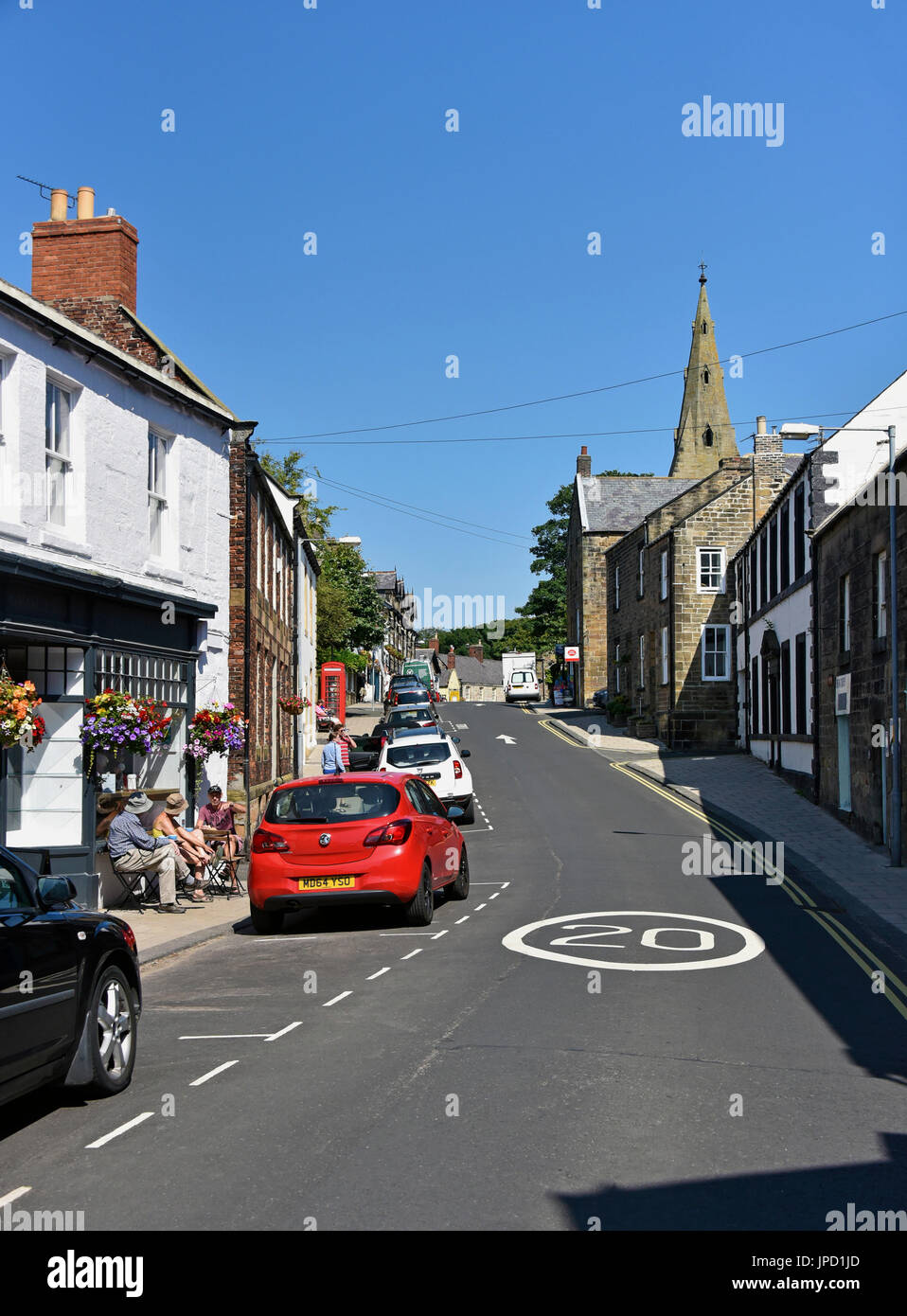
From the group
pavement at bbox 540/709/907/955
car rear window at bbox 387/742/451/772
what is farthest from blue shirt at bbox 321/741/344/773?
pavement at bbox 540/709/907/955

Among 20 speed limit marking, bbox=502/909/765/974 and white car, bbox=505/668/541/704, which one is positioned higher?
white car, bbox=505/668/541/704

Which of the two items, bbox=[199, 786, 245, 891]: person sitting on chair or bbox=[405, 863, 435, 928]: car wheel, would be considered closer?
bbox=[405, 863, 435, 928]: car wheel

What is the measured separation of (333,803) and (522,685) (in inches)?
2560

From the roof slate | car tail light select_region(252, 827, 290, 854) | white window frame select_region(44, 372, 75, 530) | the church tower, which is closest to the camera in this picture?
car tail light select_region(252, 827, 290, 854)

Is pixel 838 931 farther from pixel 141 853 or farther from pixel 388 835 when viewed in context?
pixel 141 853

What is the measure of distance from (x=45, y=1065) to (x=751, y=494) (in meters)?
40.3

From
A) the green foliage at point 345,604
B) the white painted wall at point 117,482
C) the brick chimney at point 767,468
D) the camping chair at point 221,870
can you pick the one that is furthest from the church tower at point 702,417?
the camping chair at point 221,870

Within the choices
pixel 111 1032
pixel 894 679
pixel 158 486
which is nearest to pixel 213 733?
pixel 158 486

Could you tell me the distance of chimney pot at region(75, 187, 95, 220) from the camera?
20.5 m

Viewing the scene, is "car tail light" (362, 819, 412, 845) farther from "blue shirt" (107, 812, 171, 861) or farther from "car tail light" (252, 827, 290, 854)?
"blue shirt" (107, 812, 171, 861)

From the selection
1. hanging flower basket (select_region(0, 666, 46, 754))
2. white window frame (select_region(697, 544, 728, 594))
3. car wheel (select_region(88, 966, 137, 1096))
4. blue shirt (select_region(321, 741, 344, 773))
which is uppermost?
white window frame (select_region(697, 544, 728, 594))

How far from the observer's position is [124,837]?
1460 cm

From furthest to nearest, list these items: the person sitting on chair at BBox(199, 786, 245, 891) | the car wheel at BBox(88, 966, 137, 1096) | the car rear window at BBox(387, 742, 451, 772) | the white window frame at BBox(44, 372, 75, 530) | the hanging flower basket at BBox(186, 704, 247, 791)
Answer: the car rear window at BBox(387, 742, 451, 772), the hanging flower basket at BBox(186, 704, 247, 791), the person sitting on chair at BBox(199, 786, 245, 891), the white window frame at BBox(44, 372, 75, 530), the car wheel at BBox(88, 966, 137, 1096)
